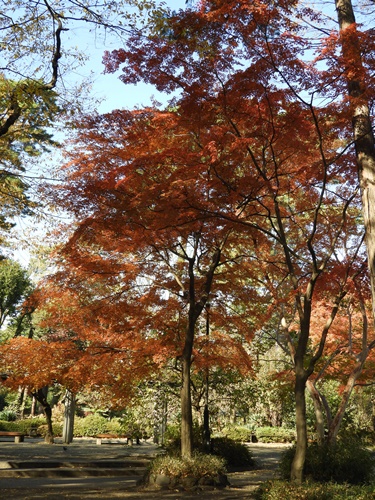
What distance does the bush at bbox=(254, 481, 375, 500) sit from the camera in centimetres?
649

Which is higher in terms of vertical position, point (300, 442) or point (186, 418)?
point (186, 418)

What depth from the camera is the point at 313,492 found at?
21.7ft

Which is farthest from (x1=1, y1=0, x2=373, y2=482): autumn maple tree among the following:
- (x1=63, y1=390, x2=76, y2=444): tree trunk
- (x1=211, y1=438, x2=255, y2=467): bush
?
(x1=63, y1=390, x2=76, y2=444): tree trunk

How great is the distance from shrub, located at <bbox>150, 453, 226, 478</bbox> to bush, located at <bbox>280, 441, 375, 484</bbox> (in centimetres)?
151

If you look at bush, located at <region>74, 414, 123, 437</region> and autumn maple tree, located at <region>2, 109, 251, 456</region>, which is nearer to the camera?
autumn maple tree, located at <region>2, 109, 251, 456</region>

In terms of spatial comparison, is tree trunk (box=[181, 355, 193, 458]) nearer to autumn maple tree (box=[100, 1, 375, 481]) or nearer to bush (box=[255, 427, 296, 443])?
autumn maple tree (box=[100, 1, 375, 481])

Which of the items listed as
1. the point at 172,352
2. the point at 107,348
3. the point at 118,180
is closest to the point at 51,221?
the point at 118,180

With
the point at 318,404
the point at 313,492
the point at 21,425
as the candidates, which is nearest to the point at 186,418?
the point at 313,492

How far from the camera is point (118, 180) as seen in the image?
386 inches

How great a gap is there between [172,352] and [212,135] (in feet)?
17.3

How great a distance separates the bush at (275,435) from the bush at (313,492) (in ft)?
67.6

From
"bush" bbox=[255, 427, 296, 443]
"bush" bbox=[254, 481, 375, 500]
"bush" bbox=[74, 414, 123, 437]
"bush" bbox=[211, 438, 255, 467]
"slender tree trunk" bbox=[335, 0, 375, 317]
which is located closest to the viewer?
"slender tree trunk" bbox=[335, 0, 375, 317]

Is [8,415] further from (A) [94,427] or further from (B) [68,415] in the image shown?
(B) [68,415]

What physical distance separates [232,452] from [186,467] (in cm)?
518
